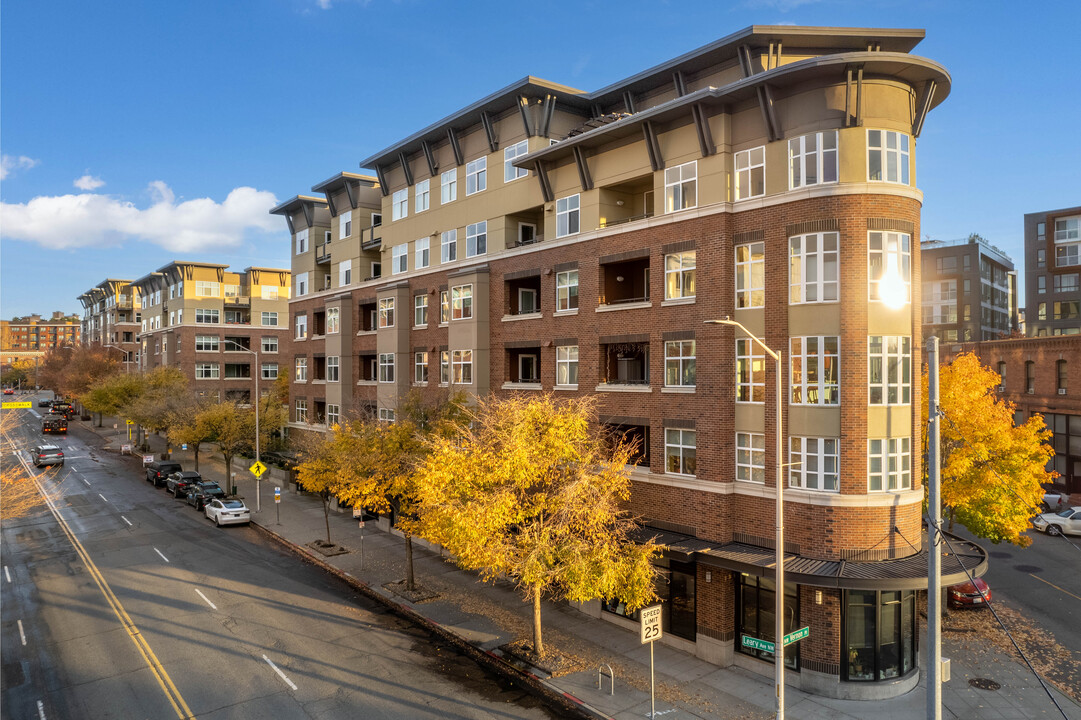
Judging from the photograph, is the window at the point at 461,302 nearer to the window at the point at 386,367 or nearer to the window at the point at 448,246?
the window at the point at 448,246

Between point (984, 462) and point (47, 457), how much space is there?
213 feet

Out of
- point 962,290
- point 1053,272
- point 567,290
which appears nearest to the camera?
point 567,290

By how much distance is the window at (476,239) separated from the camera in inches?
1370

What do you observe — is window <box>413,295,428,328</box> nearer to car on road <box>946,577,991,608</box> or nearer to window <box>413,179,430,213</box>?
window <box>413,179,430,213</box>

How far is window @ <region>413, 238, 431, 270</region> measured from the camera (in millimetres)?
38906

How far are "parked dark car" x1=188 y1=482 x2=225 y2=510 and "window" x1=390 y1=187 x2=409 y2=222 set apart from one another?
825 inches

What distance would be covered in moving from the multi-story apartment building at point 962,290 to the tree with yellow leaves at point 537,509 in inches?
2830

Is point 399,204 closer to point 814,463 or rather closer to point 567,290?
point 567,290

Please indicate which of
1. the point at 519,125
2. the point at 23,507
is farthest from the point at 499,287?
the point at 23,507

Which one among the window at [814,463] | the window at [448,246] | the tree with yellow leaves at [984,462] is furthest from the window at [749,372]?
the window at [448,246]

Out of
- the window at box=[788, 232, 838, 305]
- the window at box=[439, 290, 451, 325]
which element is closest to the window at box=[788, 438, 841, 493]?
the window at box=[788, 232, 838, 305]

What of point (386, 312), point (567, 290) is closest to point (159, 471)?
point (386, 312)

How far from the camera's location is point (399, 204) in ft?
136

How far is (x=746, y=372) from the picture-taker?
22.7 m
